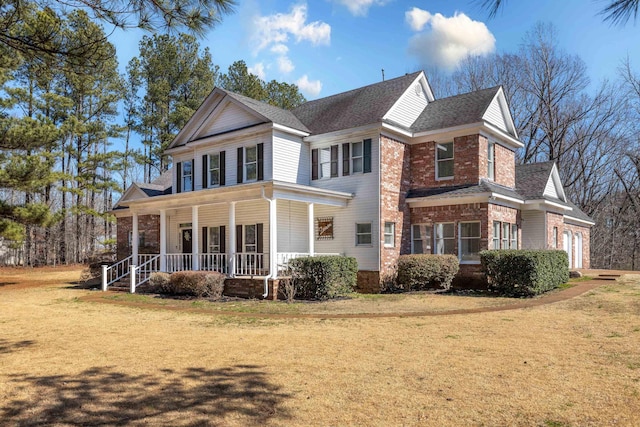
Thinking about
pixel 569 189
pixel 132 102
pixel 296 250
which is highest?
pixel 132 102

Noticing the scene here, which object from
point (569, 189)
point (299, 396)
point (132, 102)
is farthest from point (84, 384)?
point (132, 102)

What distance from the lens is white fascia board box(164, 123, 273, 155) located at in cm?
1956

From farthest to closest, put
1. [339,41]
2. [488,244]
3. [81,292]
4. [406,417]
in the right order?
[81,292] → [488,244] → [339,41] → [406,417]

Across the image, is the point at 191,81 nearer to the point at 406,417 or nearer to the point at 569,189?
the point at 569,189

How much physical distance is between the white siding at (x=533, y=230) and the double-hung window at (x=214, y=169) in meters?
13.8

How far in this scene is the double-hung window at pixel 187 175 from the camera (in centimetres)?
2350

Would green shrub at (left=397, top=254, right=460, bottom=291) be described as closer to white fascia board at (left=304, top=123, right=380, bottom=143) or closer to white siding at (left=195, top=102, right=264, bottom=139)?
white fascia board at (left=304, top=123, right=380, bottom=143)

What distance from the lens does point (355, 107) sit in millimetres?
21312

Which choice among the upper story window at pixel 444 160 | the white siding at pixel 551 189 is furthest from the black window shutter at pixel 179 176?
the white siding at pixel 551 189

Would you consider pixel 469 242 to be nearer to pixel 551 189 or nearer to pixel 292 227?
pixel 292 227

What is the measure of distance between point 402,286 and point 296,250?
4439mm

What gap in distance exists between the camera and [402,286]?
1888 cm

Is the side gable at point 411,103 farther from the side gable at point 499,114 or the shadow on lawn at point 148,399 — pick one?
the shadow on lawn at point 148,399

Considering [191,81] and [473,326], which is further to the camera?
[191,81]
